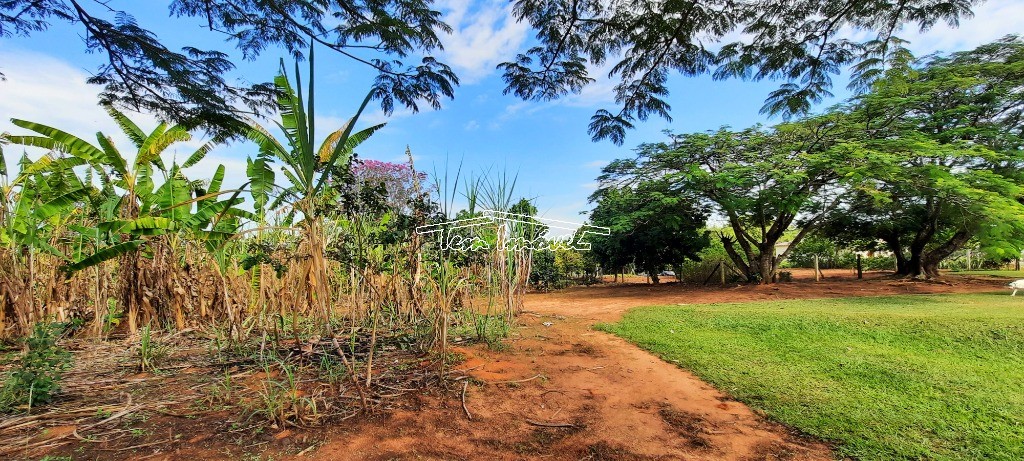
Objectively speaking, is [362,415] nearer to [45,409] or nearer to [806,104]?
[45,409]

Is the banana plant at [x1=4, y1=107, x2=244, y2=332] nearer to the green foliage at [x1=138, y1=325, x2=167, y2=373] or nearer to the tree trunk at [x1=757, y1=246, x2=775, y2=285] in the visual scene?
the green foliage at [x1=138, y1=325, x2=167, y2=373]

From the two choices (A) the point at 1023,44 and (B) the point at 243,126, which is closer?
(B) the point at 243,126

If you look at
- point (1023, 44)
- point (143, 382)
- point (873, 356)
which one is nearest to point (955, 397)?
point (873, 356)

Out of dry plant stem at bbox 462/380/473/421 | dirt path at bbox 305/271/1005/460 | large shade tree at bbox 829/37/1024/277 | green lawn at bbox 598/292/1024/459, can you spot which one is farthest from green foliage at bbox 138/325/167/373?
large shade tree at bbox 829/37/1024/277

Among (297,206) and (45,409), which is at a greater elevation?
(297,206)

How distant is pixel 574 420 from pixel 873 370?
8.67ft

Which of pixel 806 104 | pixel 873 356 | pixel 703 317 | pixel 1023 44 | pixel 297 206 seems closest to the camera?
pixel 297 206

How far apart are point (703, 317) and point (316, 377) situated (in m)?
5.21

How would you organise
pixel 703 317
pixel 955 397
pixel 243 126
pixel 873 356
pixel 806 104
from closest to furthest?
1. pixel 955 397
2. pixel 243 126
3. pixel 873 356
4. pixel 806 104
5. pixel 703 317

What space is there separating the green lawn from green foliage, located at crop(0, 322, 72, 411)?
13.9 ft

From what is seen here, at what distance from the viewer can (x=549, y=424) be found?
2.41m

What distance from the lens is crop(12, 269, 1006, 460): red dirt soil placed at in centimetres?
206

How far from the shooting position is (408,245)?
12.0 feet

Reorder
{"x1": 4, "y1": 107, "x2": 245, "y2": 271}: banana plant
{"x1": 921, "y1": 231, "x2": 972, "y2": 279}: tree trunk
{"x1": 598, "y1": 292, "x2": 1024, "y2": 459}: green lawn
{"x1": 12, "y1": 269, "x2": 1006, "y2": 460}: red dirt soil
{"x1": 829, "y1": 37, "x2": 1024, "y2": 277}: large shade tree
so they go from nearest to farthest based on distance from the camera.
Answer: {"x1": 12, "y1": 269, "x2": 1006, "y2": 460}: red dirt soil, {"x1": 598, "y1": 292, "x2": 1024, "y2": 459}: green lawn, {"x1": 4, "y1": 107, "x2": 245, "y2": 271}: banana plant, {"x1": 829, "y1": 37, "x2": 1024, "y2": 277}: large shade tree, {"x1": 921, "y1": 231, "x2": 972, "y2": 279}: tree trunk
